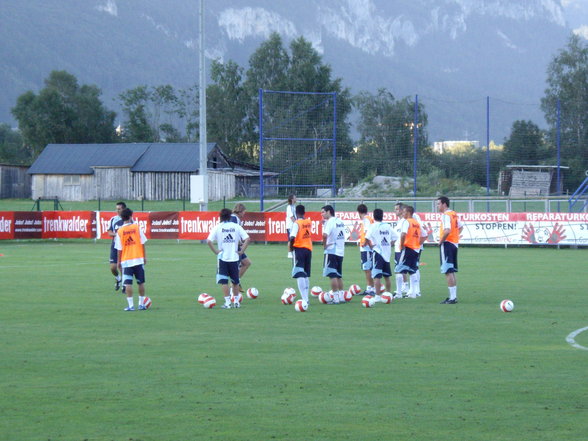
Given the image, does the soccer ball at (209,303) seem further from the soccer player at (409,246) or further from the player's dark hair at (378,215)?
the soccer player at (409,246)

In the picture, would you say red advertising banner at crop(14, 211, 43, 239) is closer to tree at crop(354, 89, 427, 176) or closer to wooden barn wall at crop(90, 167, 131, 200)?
tree at crop(354, 89, 427, 176)

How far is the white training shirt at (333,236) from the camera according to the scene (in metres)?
18.4

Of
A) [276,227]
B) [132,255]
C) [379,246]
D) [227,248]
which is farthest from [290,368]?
[276,227]

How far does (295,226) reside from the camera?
59.0 ft

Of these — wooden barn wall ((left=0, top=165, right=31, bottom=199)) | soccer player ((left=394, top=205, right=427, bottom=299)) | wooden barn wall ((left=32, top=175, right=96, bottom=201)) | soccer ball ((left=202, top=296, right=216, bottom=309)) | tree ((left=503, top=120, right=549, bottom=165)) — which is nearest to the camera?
soccer ball ((left=202, top=296, right=216, bottom=309))

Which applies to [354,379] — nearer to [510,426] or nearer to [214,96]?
[510,426]

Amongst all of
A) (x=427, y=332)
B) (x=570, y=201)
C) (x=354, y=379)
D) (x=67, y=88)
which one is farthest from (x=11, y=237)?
(x=67, y=88)

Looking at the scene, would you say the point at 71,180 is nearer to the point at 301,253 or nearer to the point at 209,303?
the point at 209,303

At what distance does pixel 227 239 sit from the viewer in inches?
690

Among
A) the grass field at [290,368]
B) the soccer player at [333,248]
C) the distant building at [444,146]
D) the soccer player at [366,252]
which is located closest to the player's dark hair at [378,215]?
the soccer player at [366,252]

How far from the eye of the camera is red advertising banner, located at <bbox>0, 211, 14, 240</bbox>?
42.0m

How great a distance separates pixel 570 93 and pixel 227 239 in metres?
65.7

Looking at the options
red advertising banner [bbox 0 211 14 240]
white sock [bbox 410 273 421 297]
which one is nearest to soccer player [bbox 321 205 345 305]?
white sock [bbox 410 273 421 297]

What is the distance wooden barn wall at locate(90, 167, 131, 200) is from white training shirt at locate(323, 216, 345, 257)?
2299 inches
